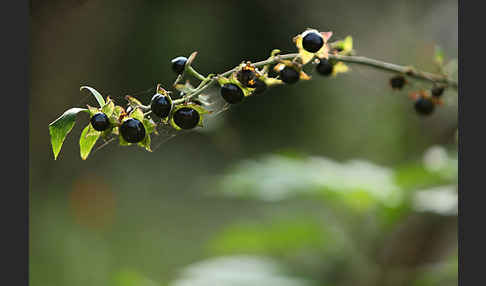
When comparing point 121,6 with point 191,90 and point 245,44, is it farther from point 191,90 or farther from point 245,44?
point 191,90

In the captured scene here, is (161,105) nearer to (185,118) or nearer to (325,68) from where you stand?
(185,118)

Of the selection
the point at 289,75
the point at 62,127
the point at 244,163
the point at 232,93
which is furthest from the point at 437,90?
the point at 244,163

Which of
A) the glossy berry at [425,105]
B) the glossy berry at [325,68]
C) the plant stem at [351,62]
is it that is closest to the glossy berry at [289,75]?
the plant stem at [351,62]

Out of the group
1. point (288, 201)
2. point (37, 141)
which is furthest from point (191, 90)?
point (288, 201)

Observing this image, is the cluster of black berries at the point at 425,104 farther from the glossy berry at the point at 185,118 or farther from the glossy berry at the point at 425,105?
the glossy berry at the point at 185,118

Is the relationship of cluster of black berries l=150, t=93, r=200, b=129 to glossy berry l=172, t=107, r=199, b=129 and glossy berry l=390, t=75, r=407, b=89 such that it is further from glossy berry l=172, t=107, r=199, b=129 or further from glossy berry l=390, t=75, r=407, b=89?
glossy berry l=390, t=75, r=407, b=89
